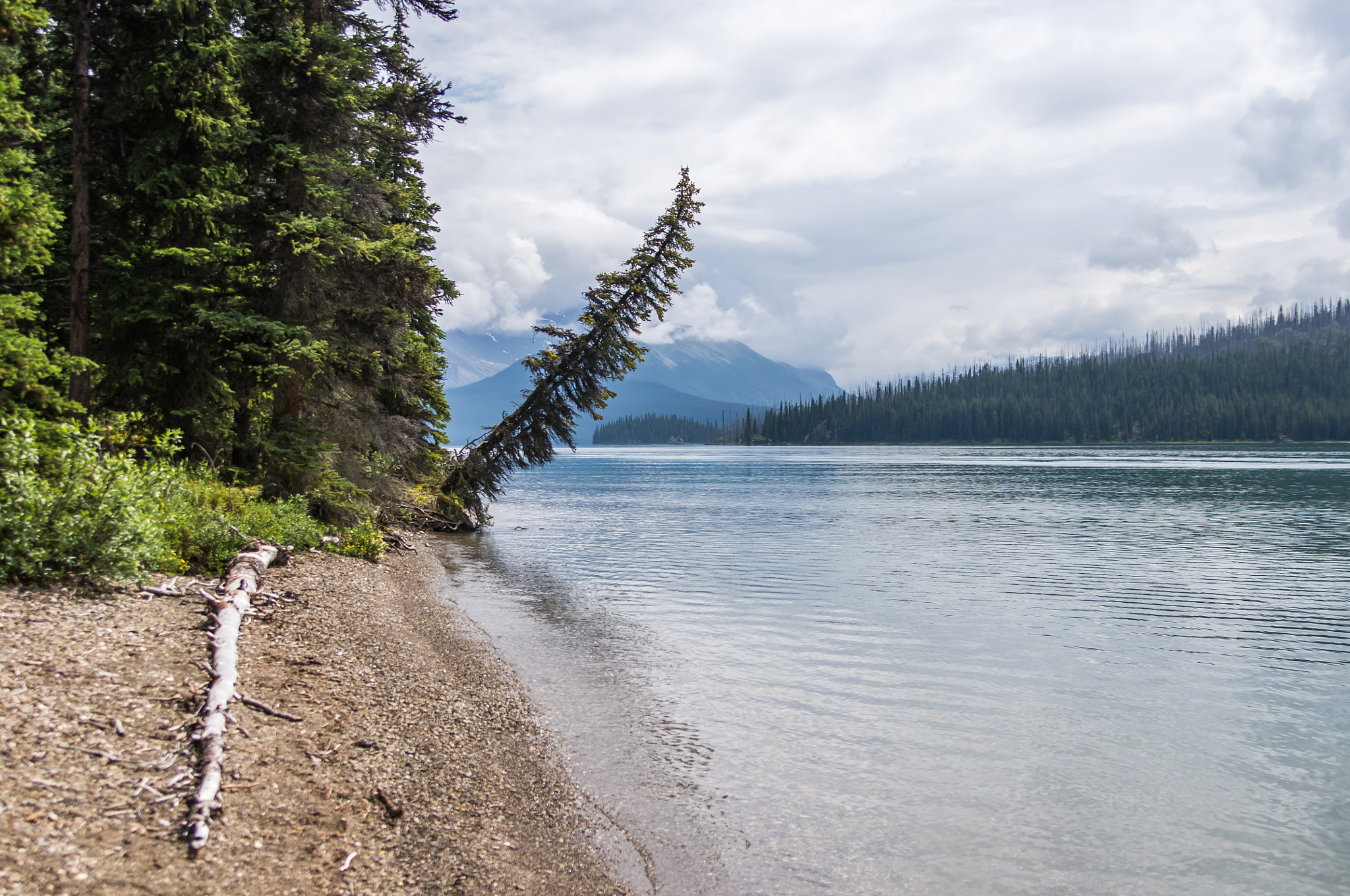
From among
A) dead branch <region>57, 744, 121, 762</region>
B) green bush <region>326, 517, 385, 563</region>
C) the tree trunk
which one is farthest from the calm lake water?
the tree trunk

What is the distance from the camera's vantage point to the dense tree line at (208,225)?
1481 centimetres

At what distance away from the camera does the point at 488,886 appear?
20.3 feet

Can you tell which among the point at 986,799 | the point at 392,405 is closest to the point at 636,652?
the point at 986,799

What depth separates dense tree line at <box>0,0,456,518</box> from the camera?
1481cm

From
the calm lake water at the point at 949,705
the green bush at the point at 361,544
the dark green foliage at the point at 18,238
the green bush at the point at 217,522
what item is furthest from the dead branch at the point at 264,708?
the green bush at the point at 361,544

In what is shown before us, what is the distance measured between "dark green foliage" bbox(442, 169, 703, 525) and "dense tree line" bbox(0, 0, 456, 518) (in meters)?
14.0

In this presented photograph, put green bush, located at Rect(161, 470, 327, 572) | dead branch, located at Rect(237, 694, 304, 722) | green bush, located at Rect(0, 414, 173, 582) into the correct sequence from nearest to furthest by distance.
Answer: dead branch, located at Rect(237, 694, 304, 722), green bush, located at Rect(0, 414, 173, 582), green bush, located at Rect(161, 470, 327, 572)

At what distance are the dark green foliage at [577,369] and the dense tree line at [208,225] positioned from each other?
14.0m

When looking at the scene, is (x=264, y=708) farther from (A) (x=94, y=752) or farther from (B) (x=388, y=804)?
(B) (x=388, y=804)

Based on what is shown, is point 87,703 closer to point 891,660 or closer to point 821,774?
point 821,774

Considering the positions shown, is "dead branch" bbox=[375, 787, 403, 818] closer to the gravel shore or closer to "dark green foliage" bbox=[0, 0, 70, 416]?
the gravel shore

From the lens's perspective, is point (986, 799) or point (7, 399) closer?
point (986, 799)

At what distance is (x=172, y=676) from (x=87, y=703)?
1.05 metres

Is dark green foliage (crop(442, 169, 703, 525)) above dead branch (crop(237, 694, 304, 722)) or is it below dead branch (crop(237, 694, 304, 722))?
above
